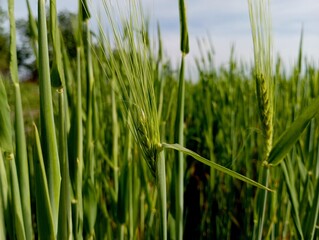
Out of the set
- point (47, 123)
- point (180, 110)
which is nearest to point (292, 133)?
point (180, 110)

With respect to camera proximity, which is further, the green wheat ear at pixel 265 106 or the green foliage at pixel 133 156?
the green wheat ear at pixel 265 106

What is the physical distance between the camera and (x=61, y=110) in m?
0.49

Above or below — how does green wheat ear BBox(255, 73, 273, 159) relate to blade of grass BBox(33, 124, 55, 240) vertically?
above

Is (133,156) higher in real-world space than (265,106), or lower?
lower

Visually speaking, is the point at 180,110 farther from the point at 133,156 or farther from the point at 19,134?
the point at 133,156

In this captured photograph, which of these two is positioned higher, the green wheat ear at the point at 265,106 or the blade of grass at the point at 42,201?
the green wheat ear at the point at 265,106

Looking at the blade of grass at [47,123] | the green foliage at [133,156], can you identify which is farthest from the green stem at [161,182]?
the blade of grass at [47,123]

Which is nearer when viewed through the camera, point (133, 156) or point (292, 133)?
point (292, 133)

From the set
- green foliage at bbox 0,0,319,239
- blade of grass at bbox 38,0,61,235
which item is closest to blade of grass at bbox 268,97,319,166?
green foliage at bbox 0,0,319,239

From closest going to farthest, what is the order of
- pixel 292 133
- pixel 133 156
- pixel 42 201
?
pixel 42 201 < pixel 292 133 < pixel 133 156

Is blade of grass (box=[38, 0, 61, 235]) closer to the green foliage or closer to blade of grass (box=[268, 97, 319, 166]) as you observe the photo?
the green foliage

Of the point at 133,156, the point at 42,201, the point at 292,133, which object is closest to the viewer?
the point at 42,201

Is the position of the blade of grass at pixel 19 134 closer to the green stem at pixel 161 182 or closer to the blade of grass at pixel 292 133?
the green stem at pixel 161 182

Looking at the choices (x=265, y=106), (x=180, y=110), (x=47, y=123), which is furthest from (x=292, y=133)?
(x=47, y=123)
